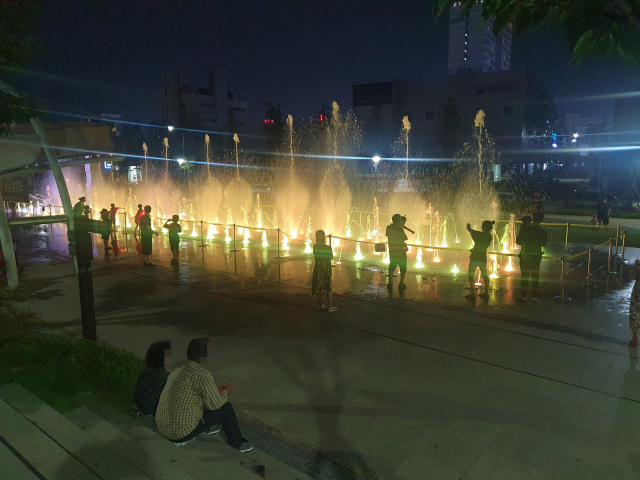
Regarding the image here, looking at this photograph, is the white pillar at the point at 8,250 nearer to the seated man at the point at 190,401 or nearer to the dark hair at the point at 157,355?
the dark hair at the point at 157,355

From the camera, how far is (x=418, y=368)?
19.3 ft

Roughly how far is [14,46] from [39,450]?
5.95 meters

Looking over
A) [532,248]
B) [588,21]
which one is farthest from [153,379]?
[532,248]

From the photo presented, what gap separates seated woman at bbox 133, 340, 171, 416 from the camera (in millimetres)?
4062

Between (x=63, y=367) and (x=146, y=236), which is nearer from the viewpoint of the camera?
(x=63, y=367)

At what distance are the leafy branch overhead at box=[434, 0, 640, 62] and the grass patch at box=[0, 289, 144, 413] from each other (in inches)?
180

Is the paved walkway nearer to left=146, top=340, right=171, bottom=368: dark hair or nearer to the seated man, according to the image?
the seated man

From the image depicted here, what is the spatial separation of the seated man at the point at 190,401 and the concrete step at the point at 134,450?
0.68 feet

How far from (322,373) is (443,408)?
158cm

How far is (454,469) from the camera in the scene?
3.83 meters

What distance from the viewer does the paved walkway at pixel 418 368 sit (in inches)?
161

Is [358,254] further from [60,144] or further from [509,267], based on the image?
[60,144]

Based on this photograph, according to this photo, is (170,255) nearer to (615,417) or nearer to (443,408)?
(443,408)

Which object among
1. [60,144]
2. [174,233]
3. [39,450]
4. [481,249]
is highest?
[60,144]
